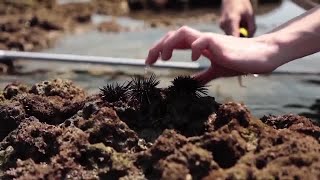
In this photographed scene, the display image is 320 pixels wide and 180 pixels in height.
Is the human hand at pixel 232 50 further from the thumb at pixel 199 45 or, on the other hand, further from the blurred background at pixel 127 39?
the blurred background at pixel 127 39

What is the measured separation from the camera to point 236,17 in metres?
4.44

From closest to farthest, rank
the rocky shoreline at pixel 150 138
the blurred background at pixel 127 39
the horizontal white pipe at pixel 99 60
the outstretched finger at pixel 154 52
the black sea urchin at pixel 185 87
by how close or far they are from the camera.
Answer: the rocky shoreline at pixel 150 138, the black sea urchin at pixel 185 87, the outstretched finger at pixel 154 52, the blurred background at pixel 127 39, the horizontal white pipe at pixel 99 60

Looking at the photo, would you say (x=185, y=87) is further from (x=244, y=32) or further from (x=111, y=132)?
(x=244, y=32)

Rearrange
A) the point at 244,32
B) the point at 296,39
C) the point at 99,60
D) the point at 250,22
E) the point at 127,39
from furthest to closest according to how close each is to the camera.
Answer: the point at 127,39
the point at 99,60
the point at 250,22
the point at 244,32
the point at 296,39

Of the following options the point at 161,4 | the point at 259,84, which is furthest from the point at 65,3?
the point at 259,84

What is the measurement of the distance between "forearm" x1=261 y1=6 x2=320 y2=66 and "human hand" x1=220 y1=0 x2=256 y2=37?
1.25 m

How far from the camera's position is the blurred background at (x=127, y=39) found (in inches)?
217

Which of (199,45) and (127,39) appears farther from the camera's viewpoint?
(127,39)

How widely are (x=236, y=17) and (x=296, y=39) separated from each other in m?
1.41

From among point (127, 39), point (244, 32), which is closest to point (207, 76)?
point (244, 32)

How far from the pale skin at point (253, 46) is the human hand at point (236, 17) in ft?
4.06

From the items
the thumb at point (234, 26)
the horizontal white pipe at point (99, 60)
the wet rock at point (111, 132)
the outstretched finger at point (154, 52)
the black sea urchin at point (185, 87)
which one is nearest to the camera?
the wet rock at point (111, 132)

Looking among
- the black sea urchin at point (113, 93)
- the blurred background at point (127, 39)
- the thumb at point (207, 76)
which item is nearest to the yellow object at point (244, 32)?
the blurred background at point (127, 39)

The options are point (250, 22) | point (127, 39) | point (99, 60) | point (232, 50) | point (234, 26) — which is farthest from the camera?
point (127, 39)
